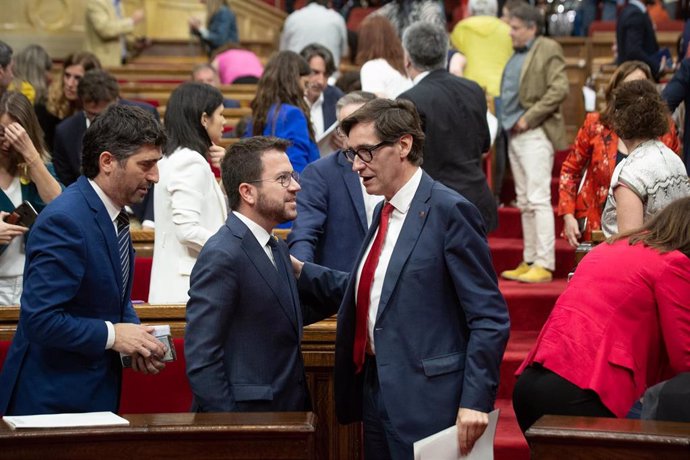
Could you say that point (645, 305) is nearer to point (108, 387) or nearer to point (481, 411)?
point (481, 411)

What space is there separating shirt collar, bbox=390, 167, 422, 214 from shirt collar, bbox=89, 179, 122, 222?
75cm

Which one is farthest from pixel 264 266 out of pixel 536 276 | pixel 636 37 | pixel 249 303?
pixel 636 37

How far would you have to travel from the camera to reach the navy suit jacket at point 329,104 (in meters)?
6.47

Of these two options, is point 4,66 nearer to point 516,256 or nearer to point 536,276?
point 536,276

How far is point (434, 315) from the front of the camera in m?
2.99

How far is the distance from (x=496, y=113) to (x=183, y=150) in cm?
347

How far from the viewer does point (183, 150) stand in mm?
4152

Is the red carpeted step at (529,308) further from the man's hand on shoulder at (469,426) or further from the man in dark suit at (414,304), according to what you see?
the man's hand on shoulder at (469,426)

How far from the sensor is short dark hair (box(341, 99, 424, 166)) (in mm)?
3061

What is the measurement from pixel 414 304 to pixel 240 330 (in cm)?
46

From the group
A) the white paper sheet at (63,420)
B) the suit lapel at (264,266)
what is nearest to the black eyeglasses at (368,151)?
the suit lapel at (264,266)

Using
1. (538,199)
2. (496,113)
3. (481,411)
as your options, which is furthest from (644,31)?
(481,411)

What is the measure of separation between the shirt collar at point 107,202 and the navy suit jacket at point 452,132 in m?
2.15

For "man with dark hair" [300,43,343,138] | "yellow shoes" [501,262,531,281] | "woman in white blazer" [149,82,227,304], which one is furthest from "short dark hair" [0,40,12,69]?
"yellow shoes" [501,262,531,281]
